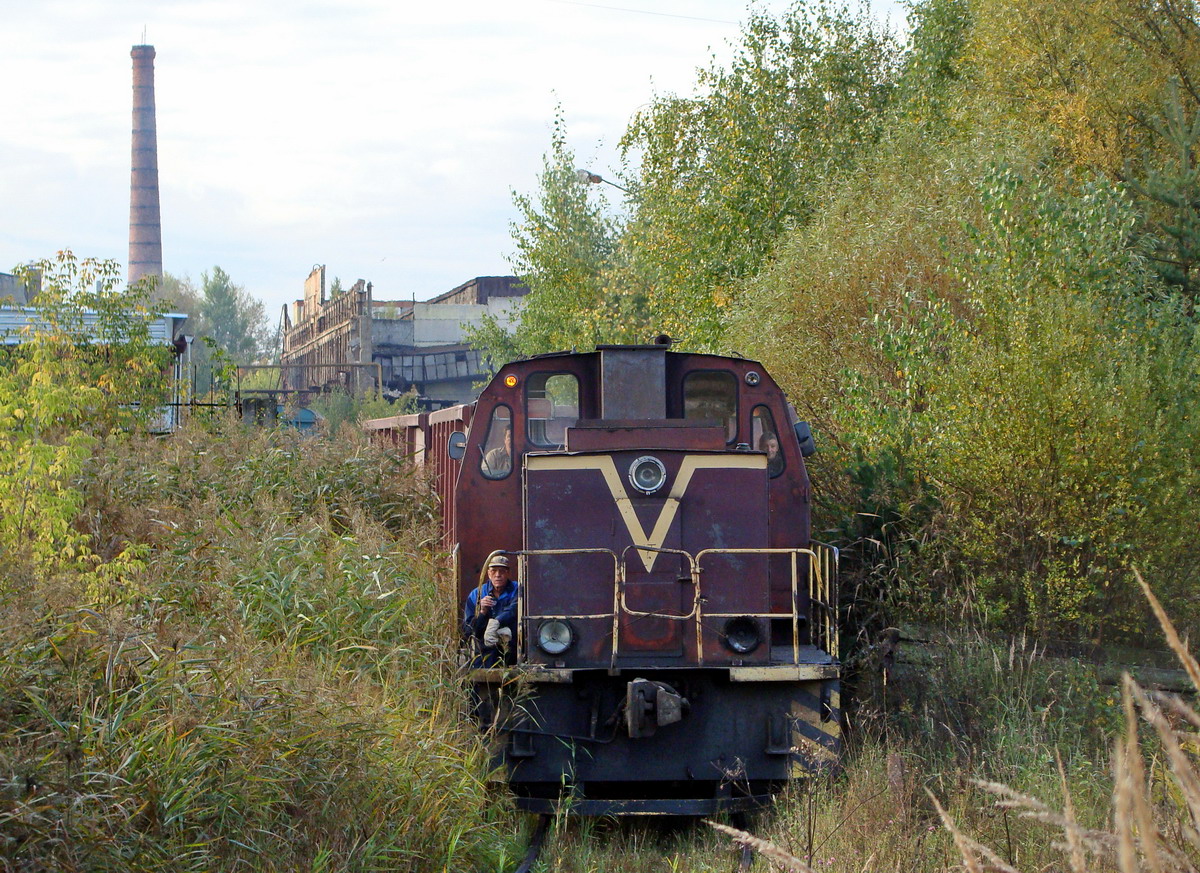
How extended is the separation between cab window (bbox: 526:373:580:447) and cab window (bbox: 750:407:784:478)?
3.93 ft

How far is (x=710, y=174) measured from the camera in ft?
76.0

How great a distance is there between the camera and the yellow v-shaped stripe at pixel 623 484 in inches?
279

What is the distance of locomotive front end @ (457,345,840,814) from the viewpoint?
261 inches

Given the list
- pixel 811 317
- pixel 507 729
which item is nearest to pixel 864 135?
pixel 811 317

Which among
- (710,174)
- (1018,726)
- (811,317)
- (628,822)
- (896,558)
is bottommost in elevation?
(628,822)

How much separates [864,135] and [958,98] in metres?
2.89

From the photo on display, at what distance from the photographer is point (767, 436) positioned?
7973 mm

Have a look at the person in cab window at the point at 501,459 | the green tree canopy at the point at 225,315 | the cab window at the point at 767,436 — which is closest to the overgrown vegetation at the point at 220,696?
the person in cab window at the point at 501,459

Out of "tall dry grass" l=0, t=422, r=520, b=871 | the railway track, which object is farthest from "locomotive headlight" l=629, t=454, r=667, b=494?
the railway track

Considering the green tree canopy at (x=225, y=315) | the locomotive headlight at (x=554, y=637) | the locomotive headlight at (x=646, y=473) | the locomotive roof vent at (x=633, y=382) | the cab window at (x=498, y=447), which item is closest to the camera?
the locomotive headlight at (x=554, y=637)

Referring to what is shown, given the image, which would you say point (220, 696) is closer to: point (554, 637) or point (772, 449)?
point (554, 637)

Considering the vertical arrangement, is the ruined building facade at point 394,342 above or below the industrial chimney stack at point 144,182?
below

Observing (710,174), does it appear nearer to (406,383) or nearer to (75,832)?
(75,832)

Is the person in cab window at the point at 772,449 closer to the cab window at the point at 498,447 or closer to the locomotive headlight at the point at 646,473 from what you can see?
the locomotive headlight at the point at 646,473
